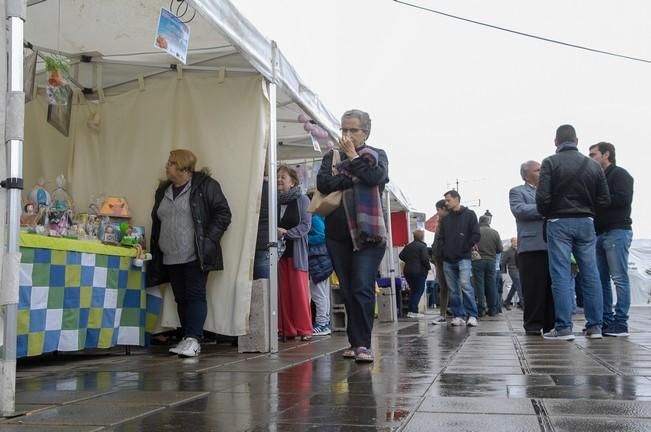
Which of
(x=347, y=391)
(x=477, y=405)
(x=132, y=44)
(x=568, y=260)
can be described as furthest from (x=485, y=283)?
(x=477, y=405)

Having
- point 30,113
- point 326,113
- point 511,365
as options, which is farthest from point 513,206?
point 30,113

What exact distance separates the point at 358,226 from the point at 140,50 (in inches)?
107

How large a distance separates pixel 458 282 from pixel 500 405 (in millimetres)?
6153

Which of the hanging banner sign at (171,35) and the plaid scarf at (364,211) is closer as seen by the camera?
the hanging banner sign at (171,35)

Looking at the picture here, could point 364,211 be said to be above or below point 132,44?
below

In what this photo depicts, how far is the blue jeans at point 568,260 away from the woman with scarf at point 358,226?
209cm

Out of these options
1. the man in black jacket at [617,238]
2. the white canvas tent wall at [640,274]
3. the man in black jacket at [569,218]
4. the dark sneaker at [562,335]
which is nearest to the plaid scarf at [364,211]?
the man in black jacket at [569,218]

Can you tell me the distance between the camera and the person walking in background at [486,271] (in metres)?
11.5

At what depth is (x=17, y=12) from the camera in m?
2.80

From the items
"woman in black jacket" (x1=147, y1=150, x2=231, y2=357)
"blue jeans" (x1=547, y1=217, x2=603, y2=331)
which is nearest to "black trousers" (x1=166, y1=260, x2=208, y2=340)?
"woman in black jacket" (x1=147, y1=150, x2=231, y2=357)

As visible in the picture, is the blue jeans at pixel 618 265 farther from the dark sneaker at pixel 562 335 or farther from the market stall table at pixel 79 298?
the market stall table at pixel 79 298

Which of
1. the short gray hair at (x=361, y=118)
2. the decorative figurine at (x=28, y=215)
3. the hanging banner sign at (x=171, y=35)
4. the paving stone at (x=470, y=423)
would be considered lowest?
the paving stone at (x=470, y=423)

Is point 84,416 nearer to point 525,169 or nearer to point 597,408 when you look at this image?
point 597,408

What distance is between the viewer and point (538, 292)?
6.63 m
